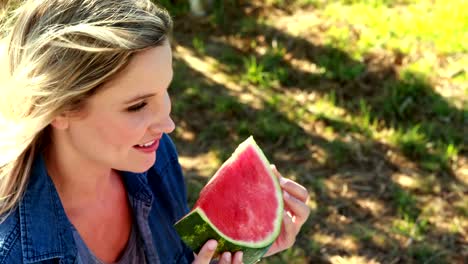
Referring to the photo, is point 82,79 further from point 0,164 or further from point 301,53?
point 301,53

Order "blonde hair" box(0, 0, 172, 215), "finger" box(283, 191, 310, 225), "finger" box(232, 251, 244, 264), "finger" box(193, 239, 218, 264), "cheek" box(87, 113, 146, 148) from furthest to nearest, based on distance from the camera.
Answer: "finger" box(283, 191, 310, 225), "finger" box(232, 251, 244, 264), "finger" box(193, 239, 218, 264), "cheek" box(87, 113, 146, 148), "blonde hair" box(0, 0, 172, 215)

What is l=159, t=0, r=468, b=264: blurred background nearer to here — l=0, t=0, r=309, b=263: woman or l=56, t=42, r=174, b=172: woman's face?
l=0, t=0, r=309, b=263: woman

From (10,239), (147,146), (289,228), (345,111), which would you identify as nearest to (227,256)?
(289,228)


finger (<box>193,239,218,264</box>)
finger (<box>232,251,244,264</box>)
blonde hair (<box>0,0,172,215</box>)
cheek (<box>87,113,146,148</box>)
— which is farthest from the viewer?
finger (<box>232,251,244,264</box>)

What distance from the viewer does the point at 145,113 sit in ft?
7.41

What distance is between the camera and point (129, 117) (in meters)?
2.24

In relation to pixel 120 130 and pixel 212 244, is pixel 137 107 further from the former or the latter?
pixel 212 244

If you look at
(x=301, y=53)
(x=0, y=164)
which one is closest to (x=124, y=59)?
(x=0, y=164)

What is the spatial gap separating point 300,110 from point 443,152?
1016 mm

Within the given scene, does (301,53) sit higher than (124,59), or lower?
lower

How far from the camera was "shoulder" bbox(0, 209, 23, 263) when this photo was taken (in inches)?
88.2

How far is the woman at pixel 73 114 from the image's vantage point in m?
2.12

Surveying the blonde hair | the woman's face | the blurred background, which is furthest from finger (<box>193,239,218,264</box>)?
the blurred background

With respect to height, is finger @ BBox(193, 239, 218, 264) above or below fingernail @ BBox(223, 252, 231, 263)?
above
